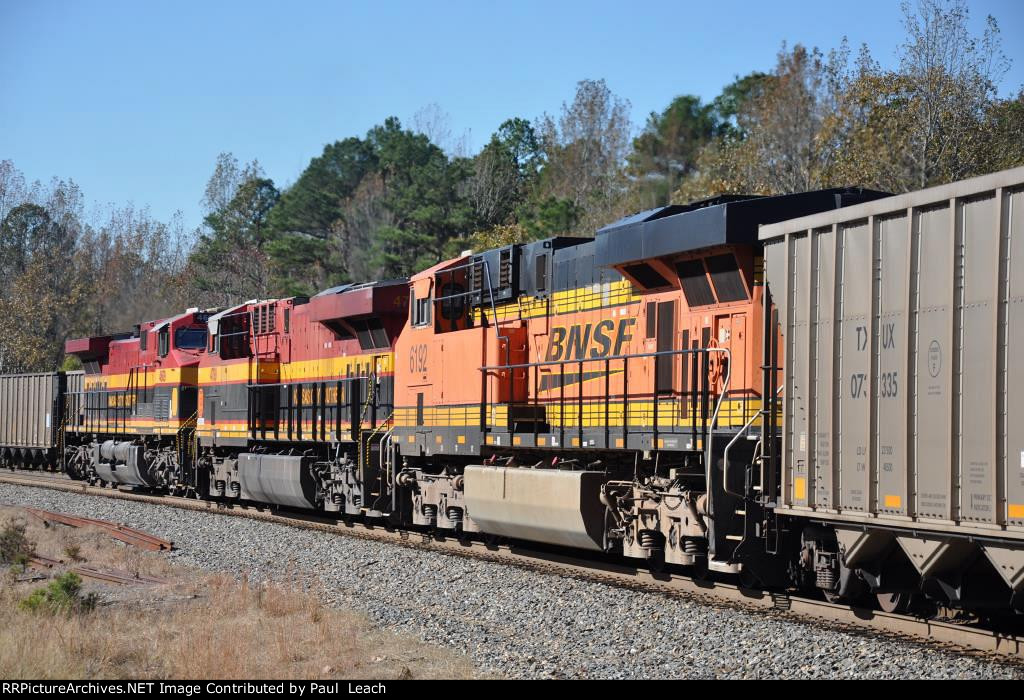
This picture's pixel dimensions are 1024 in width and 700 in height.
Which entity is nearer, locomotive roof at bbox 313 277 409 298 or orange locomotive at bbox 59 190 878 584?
orange locomotive at bbox 59 190 878 584

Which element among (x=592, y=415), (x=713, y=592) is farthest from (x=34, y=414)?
(x=713, y=592)

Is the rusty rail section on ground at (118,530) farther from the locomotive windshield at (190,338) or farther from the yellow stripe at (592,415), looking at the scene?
the locomotive windshield at (190,338)

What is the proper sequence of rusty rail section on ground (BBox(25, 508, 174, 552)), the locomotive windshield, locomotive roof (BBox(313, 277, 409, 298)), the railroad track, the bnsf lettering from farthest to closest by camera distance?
the locomotive windshield < locomotive roof (BBox(313, 277, 409, 298)) < rusty rail section on ground (BBox(25, 508, 174, 552)) < the bnsf lettering < the railroad track

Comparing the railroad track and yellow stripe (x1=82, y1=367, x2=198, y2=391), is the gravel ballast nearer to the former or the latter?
the railroad track

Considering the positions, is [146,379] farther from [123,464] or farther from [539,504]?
[539,504]

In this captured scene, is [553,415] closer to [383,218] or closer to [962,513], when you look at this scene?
[962,513]

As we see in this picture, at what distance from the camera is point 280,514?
2125 centimetres

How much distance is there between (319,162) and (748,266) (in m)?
60.9

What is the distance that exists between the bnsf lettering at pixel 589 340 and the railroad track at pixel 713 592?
103 inches

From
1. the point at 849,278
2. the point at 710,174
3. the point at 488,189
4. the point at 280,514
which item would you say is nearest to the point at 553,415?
the point at 849,278

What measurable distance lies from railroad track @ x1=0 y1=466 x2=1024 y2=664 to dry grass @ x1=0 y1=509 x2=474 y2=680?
3.21 metres

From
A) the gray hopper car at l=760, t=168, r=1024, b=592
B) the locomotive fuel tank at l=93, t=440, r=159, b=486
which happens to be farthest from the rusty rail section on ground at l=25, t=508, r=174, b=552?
the gray hopper car at l=760, t=168, r=1024, b=592

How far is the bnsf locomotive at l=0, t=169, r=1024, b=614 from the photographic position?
295 inches

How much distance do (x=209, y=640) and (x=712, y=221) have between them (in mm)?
6172
